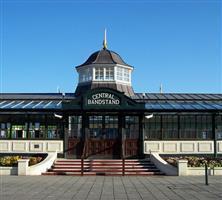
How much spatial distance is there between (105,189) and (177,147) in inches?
468

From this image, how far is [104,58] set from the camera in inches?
1419

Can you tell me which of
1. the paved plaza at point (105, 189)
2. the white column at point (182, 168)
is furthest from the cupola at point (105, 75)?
the paved plaza at point (105, 189)

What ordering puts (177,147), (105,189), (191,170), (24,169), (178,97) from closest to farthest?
(105,189) < (24,169) < (191,170) < (177,147) < (178,97)

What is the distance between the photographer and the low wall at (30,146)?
2620 cm

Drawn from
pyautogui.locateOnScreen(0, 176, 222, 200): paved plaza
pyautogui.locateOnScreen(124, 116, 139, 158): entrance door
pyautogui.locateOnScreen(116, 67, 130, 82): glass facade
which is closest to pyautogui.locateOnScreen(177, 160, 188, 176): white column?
pyautogui.locateOnScreen(0, 176, 222, 200): paved plaza

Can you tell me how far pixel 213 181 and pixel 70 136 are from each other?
36.4 ft

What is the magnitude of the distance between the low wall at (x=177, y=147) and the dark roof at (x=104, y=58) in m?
10.8

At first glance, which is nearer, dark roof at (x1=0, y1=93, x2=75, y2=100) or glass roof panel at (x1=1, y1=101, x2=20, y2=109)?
glass roof panel at (x1=1, y1=101, x2=20, y2=109)

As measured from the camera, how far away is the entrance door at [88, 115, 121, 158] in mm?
26391

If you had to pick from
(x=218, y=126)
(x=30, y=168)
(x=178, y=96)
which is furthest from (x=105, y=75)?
(x=30, y=168)

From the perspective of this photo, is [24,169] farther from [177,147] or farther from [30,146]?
[177,147]

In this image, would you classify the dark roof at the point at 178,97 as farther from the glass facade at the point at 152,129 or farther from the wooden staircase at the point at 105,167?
the wooden staircase at the point at 105,167

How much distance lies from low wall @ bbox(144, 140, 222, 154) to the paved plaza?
7.46m

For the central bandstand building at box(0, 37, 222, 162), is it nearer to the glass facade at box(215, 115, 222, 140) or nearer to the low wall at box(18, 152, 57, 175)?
the glass facade at box(215, 115, 222, 140)
